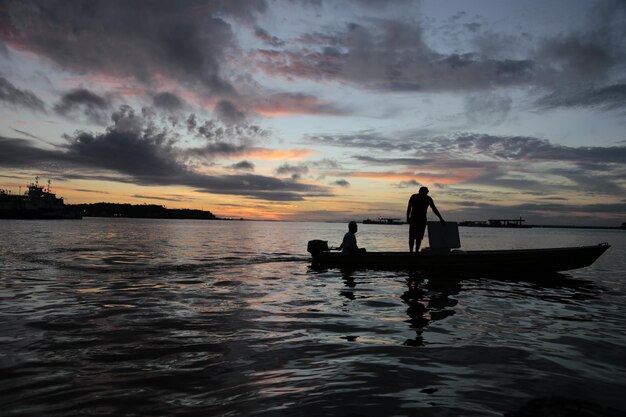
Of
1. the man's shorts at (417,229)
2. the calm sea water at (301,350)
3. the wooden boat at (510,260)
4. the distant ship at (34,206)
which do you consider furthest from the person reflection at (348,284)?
the distant ship at (34,206)

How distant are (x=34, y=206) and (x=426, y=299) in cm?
18926

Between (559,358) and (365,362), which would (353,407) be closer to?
(365,362)

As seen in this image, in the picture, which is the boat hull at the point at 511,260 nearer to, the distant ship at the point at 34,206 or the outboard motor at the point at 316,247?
the outboard motor at the point at 316,247

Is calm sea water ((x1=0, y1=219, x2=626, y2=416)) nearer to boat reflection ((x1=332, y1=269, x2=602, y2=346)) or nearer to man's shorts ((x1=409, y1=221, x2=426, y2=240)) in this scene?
boat reflection ((x1=332, y1=269, x2=602, y2=346))

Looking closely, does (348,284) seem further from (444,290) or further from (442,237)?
(442,237)

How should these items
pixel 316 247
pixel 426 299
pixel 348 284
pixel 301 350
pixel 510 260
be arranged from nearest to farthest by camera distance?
pixel 301 350, pixel 426 299, pixel 348 284, pixel 510 260, pixel 316 247

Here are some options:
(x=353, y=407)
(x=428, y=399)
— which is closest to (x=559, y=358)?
(x=428, y=399)

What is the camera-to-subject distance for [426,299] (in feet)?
39.0

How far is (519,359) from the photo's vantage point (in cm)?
650

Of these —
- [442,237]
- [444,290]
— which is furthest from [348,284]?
[442,237]

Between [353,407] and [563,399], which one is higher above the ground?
[563,399]

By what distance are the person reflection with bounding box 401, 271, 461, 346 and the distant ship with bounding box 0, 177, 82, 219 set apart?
177519 millimetres

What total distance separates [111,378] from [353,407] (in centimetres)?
338

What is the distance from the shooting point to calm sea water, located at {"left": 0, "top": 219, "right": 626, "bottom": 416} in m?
4.82
